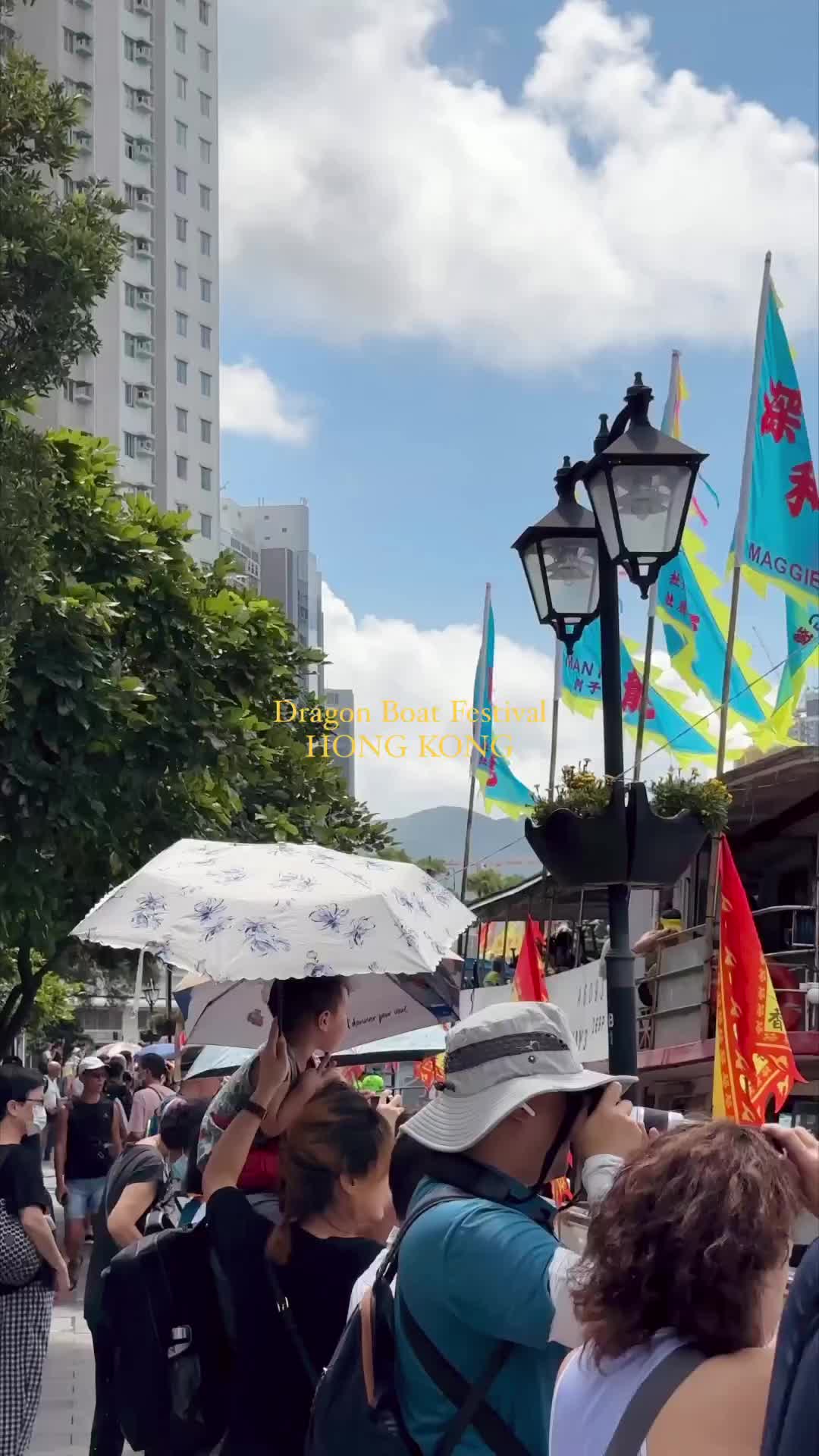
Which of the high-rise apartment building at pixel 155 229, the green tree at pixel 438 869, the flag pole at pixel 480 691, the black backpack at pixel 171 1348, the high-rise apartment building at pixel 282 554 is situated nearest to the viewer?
the black backpack at pixel 171 1348

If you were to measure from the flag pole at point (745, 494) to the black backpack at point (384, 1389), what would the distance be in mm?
12448

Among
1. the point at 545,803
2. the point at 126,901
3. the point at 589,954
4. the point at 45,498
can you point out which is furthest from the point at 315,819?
the point at 126,901

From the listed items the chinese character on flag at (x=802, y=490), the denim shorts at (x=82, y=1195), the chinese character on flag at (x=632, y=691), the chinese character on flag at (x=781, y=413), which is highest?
the chinese character on flag at (x=781, y=413)

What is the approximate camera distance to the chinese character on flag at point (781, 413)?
1891cm

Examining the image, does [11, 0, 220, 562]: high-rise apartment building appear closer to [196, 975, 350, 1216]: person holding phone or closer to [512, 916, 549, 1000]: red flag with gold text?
[512, 916, 549, 1000]: red flag with gold text

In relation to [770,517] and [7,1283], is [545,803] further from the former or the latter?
[770,517]

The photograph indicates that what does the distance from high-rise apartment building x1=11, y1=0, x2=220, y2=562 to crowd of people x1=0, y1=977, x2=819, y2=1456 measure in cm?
7868

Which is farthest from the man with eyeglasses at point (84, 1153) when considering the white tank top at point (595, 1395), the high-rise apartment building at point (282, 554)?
the high-rise apartment building at point (282, 554)

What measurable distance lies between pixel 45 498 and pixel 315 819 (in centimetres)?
1063

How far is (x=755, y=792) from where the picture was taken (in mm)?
16469

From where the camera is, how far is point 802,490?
1830 centimetres

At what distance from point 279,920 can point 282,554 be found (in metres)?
135

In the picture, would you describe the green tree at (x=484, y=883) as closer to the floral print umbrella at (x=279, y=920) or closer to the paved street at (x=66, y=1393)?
the paved street at (x=66, y=1393)

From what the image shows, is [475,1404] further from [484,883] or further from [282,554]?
[282,554]
